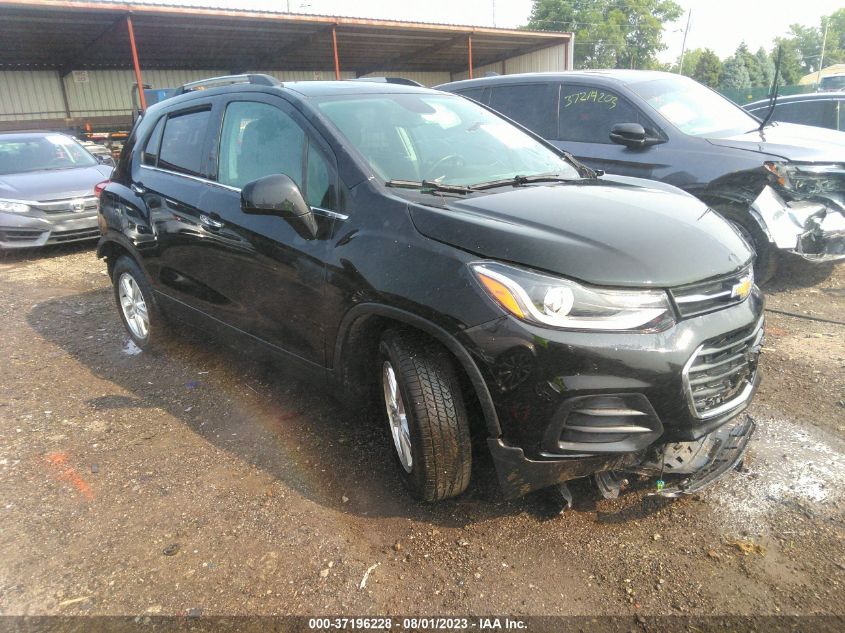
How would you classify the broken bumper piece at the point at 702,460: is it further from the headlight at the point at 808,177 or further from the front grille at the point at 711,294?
the headlight at the point at 808,177

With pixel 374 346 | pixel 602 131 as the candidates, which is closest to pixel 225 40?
pixel 602 131

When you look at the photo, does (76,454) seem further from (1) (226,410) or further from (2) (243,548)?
(2) (243,548)

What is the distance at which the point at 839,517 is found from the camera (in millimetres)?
2588

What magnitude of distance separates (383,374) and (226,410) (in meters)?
1.43

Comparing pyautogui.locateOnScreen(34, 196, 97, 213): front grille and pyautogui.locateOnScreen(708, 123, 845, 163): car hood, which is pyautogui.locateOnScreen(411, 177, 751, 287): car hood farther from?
pyautogui.locateOnScreen(34, 196, 97, 213): front grille

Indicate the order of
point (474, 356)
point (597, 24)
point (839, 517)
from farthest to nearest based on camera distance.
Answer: point (597, 24), point (839, 517), point (474, 356)

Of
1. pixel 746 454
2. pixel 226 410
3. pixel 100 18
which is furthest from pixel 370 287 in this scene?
pixel 100 18

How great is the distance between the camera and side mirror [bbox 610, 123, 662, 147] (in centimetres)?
542

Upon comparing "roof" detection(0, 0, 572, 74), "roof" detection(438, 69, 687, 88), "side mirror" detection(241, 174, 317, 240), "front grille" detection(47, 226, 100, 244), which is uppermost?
"roof" detection(0, 0, 572, 74)

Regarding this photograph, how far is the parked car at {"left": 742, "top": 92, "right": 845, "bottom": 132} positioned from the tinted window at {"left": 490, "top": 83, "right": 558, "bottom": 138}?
549cm

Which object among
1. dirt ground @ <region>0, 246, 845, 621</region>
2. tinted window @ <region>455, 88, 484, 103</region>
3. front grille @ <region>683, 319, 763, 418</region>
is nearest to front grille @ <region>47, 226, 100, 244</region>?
dirt ground @ <region>0, 246, 845, 621</region>

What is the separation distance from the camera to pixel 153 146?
14.7 feet

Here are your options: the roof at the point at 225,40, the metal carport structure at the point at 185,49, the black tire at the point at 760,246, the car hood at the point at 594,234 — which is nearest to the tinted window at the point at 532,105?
the black tire at the point at 760,246

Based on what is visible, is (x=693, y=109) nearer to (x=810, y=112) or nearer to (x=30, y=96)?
(x=810, y=112)
